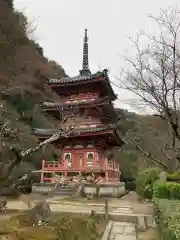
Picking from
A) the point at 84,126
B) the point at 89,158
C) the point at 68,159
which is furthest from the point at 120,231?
the point at 84,126

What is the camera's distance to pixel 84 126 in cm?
2286

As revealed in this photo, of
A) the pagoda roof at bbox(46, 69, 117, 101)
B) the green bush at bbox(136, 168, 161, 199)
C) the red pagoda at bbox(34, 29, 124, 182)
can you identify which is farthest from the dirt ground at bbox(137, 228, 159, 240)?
the pagoda roof at bbox(46, 69, 117, 101)

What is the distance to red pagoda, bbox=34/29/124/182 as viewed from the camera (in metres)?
21.6

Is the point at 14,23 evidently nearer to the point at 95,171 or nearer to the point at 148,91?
the point at 95,171

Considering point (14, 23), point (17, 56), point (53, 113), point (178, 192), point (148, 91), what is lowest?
point (178, 192)

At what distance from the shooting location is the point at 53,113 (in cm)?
2439

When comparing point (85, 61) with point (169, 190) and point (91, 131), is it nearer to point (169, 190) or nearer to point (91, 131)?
point (91, 131)

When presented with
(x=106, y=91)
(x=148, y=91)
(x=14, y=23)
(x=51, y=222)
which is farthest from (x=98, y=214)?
(x=14, y=23)

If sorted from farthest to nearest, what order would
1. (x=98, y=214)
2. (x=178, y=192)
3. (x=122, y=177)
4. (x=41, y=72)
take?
(x=41, y=72)
(x=122, y=177)
(x=98, y=214)
(x=178, y=192)

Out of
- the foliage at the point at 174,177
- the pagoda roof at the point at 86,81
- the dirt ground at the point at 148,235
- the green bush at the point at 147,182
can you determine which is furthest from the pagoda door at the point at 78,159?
the dirt ground at the point at 148,235

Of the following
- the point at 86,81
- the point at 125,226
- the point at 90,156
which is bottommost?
the point at 125,226

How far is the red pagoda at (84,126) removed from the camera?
70.7 ft

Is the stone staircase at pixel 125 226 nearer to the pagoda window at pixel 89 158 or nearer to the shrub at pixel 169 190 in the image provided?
the shrub at pixel 169 190

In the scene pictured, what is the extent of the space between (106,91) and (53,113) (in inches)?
195
